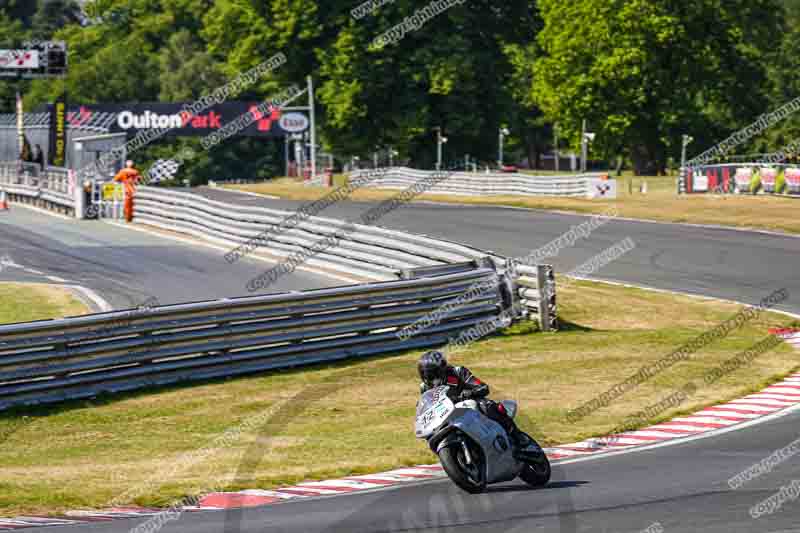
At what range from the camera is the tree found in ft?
218

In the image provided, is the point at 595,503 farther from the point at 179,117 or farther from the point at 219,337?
the point at 179,117

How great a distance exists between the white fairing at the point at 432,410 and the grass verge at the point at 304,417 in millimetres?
1761

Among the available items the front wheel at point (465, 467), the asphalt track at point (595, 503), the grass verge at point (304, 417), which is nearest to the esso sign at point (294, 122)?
the grass verge at point (304, 417)

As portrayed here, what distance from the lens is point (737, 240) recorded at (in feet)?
111

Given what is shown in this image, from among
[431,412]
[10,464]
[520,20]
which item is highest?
[520,20]

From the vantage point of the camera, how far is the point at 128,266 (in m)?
26.2

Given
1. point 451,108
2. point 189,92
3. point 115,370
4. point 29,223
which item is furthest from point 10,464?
point 189,92

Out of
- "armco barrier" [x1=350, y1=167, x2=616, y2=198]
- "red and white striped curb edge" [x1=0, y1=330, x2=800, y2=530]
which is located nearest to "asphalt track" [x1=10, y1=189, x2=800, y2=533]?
"red and white striped curb edge" [x1=0, y1=330, x2=800, y2=530]

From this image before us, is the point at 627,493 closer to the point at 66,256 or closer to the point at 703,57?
the point at 66,256

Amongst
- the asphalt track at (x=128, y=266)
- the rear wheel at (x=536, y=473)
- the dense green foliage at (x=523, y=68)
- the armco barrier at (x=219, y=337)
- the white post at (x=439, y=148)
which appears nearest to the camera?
the rear wheel at (x=536, y=473)

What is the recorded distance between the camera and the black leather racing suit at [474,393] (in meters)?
10.9

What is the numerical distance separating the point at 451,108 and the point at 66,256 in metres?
48.1

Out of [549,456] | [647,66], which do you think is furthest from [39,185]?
[549,456]

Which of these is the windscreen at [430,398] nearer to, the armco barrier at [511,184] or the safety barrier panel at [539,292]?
the safety barrier panel at [539,292]
